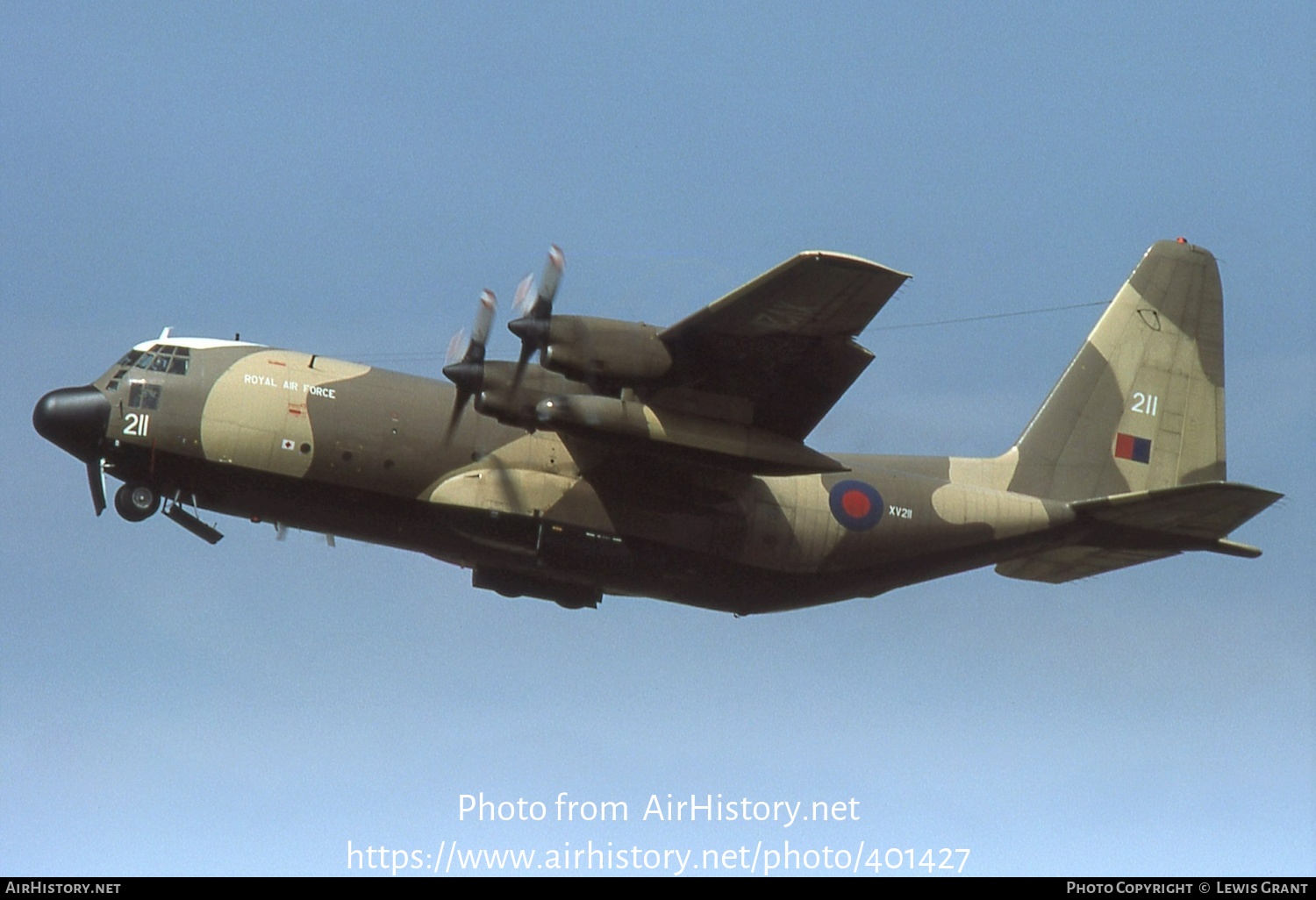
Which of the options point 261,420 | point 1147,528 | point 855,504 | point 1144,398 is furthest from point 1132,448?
point 261,420

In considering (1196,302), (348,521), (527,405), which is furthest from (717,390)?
(1196,302)

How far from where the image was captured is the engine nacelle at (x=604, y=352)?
16828 mm

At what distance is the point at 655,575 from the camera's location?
18.6 meters

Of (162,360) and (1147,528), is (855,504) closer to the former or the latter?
(1147,528)

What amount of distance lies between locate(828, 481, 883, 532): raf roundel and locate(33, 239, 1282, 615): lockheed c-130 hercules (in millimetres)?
25

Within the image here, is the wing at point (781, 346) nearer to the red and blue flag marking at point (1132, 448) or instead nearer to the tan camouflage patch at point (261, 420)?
the tan camouflage patch at point (261, 420)

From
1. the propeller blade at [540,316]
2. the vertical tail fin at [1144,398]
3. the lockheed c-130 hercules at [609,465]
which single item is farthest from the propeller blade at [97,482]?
the vertical tail fin at [1144,398]

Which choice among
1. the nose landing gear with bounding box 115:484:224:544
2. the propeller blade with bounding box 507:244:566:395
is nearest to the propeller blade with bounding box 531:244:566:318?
the propeller blade with bounding box 507:244:566:395

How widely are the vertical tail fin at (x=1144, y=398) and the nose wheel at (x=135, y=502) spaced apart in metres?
11.5

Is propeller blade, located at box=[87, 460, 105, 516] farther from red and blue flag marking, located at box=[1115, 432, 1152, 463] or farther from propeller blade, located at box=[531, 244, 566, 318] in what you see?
red and blue flag marking, located at box=[1115, 432, 1152, 463]
